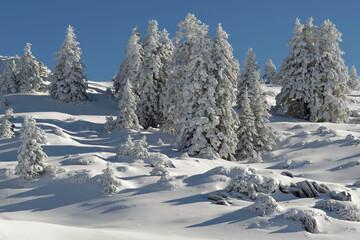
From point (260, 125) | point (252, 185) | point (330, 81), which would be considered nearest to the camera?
point (252, 185)

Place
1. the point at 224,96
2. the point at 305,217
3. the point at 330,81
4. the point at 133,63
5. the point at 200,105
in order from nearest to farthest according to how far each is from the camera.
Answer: the point at 305,217 → the point at 200,105 → the point at 224,96 → the point at 330,81 → the point at 133,63

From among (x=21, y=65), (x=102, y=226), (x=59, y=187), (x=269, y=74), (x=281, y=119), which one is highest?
(x=269, y=74)

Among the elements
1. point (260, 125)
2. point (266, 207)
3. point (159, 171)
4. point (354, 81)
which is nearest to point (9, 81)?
point (260, 125)

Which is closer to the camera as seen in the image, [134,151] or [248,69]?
[134,151]

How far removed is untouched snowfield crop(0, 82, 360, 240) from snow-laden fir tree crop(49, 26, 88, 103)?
670 inches

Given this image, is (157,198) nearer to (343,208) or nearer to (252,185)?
(252,185)

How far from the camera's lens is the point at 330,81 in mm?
38125

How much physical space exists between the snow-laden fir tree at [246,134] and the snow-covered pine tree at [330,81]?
44.0 ft

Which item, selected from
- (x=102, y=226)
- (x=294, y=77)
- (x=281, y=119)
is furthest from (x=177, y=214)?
(x=294, y=77)

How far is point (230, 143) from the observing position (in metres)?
26.3

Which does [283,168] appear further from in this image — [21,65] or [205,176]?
[21,65]

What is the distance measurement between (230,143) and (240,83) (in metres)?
23.6

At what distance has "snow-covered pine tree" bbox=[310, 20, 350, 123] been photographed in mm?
37594

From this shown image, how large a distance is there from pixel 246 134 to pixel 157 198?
617 inches
